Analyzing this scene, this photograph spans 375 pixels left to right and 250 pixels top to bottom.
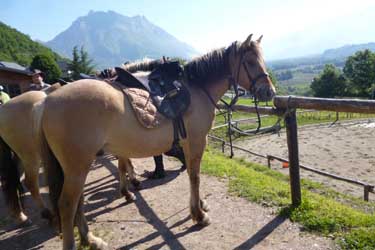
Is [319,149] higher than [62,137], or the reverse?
[62,137]

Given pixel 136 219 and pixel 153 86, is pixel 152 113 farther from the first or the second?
pixel 136 219

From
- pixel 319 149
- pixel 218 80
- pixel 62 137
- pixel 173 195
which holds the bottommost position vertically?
pixel 319 149

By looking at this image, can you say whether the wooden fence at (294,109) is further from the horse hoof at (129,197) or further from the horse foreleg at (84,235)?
the horse foreleg at (84,235)

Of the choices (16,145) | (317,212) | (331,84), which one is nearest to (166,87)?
(16,145)

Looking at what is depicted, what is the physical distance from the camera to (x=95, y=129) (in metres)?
3.00

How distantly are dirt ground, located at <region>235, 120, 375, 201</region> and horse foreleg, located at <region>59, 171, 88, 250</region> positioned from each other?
28.0 ft

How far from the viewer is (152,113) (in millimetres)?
3371

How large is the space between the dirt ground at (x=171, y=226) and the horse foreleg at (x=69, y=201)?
0.66 m

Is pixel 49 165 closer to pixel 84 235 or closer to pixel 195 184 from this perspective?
pixel 84 235

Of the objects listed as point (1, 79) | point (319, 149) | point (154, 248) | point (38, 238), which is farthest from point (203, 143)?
point (1, 79)

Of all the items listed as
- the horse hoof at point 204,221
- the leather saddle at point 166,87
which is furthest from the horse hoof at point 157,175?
the leather saddle at point 166,87

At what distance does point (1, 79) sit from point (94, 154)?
18.8 m

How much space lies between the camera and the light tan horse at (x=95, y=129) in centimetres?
294

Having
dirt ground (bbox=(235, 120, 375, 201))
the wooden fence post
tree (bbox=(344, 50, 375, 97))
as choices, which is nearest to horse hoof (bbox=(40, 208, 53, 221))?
the wooden fence post
